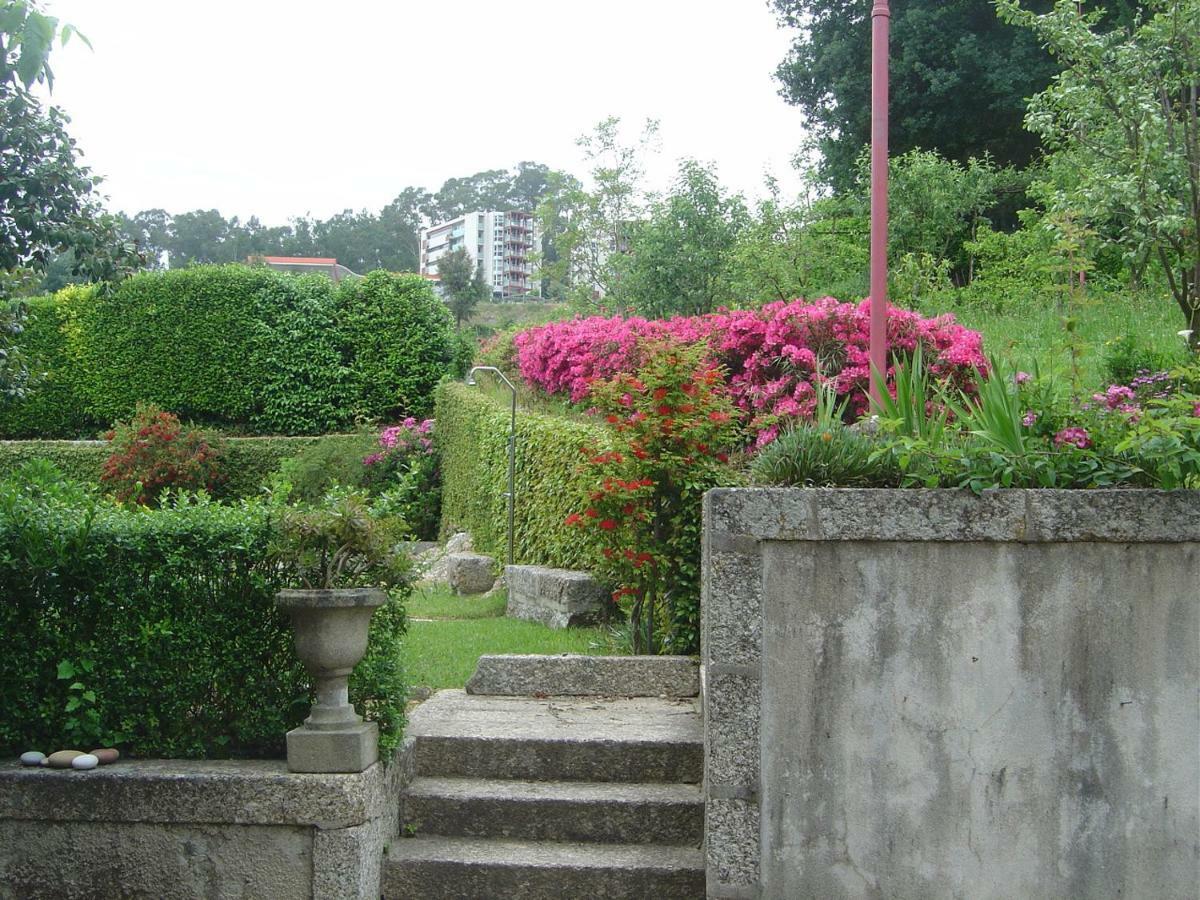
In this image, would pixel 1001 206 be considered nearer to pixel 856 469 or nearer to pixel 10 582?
pixel 856 469

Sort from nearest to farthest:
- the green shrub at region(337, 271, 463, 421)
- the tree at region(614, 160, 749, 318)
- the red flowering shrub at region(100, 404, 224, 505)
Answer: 1. the tree at region(614, 160, 749, 318)
2. the red flowering shrub at region(100, 404, 224, 505)
3. the green shrub at region(337, 271, 463, 421)

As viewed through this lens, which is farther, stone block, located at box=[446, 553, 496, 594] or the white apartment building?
the white apartment building

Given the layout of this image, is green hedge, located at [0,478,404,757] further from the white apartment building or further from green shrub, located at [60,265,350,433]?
the white apartment building

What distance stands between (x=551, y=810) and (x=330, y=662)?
1360 mm

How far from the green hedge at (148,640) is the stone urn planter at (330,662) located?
243mm

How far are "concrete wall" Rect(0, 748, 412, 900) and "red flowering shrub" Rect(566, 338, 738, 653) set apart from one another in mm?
2672

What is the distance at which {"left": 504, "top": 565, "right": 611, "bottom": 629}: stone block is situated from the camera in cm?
909

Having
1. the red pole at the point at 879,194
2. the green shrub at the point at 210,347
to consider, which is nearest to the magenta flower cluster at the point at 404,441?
the green shrub at the point at 210,347

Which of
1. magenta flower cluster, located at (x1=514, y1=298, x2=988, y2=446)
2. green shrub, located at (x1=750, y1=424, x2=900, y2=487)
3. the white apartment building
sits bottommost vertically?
green shrub, located at (x1=750, y1=424, x2=900, y2=487)

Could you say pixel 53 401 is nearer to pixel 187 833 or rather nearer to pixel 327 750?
pixel 187 833

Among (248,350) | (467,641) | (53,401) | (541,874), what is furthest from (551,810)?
(53,401)

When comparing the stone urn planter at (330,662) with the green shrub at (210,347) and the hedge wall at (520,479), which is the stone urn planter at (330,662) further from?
the green shrub at (210,347)

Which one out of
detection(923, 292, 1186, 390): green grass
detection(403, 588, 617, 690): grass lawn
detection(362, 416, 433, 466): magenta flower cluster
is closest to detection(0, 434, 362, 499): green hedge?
detection(362, 416, 433, 466): magenta flower cluster

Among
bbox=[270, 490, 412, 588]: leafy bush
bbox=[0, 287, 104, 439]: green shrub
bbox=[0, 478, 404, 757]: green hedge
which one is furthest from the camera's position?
bbox=[0, 287, 104, 439]: green shrub
